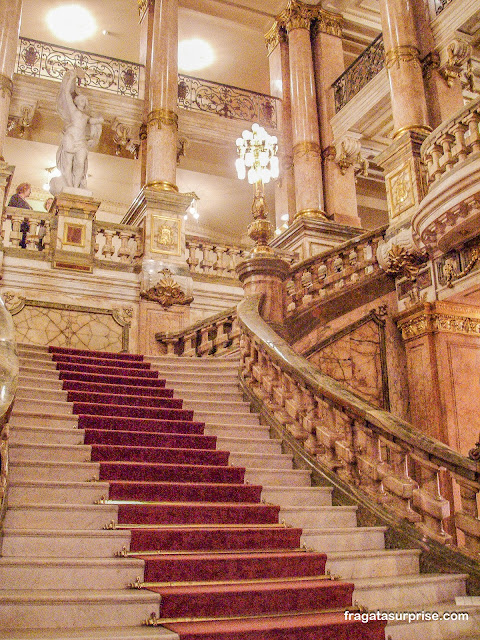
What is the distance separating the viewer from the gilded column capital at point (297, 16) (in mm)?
13242

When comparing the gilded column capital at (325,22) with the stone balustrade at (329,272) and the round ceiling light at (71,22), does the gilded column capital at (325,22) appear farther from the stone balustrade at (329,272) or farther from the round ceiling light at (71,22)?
the stone balustrade at (329,272)

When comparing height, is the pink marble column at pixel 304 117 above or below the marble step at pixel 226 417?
above

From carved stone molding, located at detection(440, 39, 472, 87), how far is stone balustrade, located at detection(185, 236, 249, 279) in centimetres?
403

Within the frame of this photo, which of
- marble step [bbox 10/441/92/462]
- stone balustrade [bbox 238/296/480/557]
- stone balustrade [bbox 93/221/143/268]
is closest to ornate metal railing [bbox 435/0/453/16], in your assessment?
stone balustrade [bbox 93/221/143/268]

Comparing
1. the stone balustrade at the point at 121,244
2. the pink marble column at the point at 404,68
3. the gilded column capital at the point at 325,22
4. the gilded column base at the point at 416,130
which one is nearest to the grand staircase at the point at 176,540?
the stone balustrade at the point at 121,244

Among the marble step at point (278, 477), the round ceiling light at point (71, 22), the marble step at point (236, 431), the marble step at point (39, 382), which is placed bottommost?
the marble step at point (278, 477)

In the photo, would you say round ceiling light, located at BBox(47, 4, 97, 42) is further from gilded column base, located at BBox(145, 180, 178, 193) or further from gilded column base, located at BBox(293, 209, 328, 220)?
gilded column base, located at BBox(293, 209, 328, 220)

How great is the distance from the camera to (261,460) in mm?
5148

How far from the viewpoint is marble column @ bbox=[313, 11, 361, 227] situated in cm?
1226

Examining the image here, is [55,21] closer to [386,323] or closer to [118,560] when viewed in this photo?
[386,323]

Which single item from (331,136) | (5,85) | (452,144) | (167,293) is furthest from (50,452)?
(331,136)

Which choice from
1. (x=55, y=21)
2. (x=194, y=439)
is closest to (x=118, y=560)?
(x=194, y=439)

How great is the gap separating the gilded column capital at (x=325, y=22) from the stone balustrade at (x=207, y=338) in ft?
25.6

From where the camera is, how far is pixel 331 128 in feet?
41.7
